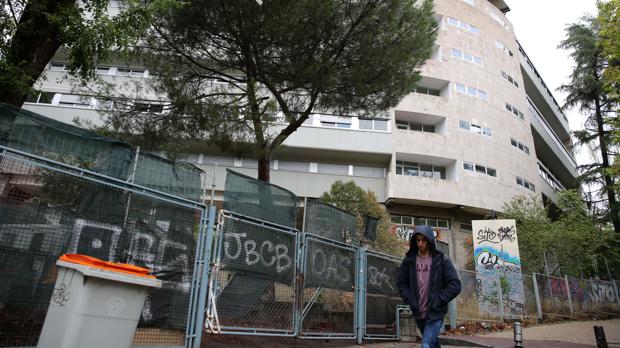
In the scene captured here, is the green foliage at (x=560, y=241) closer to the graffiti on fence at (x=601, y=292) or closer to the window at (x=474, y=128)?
the graffiti on fence at (x=601, y=292)

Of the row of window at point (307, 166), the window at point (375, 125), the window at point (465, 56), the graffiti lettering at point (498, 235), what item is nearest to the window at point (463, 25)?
the window at point (465, 56)

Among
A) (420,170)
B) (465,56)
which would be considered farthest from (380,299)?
(465,56)

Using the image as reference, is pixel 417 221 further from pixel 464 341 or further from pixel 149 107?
pixel 149 107

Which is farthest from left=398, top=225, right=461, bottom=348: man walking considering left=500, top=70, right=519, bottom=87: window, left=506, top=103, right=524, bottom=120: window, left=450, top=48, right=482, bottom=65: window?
left=500, top=70, right=519, bottom=87: window

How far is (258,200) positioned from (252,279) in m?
1.24

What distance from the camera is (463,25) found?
103ft

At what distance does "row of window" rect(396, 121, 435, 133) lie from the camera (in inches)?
1140

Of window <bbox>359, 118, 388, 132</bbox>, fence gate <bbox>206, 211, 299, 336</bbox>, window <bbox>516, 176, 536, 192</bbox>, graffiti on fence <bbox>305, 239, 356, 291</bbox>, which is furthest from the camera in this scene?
window <bbox>516, 176, 536, 192</bbox>

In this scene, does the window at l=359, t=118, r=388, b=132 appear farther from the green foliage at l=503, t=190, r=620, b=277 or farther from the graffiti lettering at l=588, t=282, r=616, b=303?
the graffiti lettering at l=588, t=282, r=616, b=303

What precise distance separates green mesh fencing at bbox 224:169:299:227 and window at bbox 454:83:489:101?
82.2 ft

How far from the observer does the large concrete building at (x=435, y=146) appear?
25672 millimetres

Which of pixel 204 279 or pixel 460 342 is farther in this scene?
pixel 460 342

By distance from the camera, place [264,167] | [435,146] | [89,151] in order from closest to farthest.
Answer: [89,151]
[264,167]
[435,146]

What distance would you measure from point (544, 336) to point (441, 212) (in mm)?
16504
